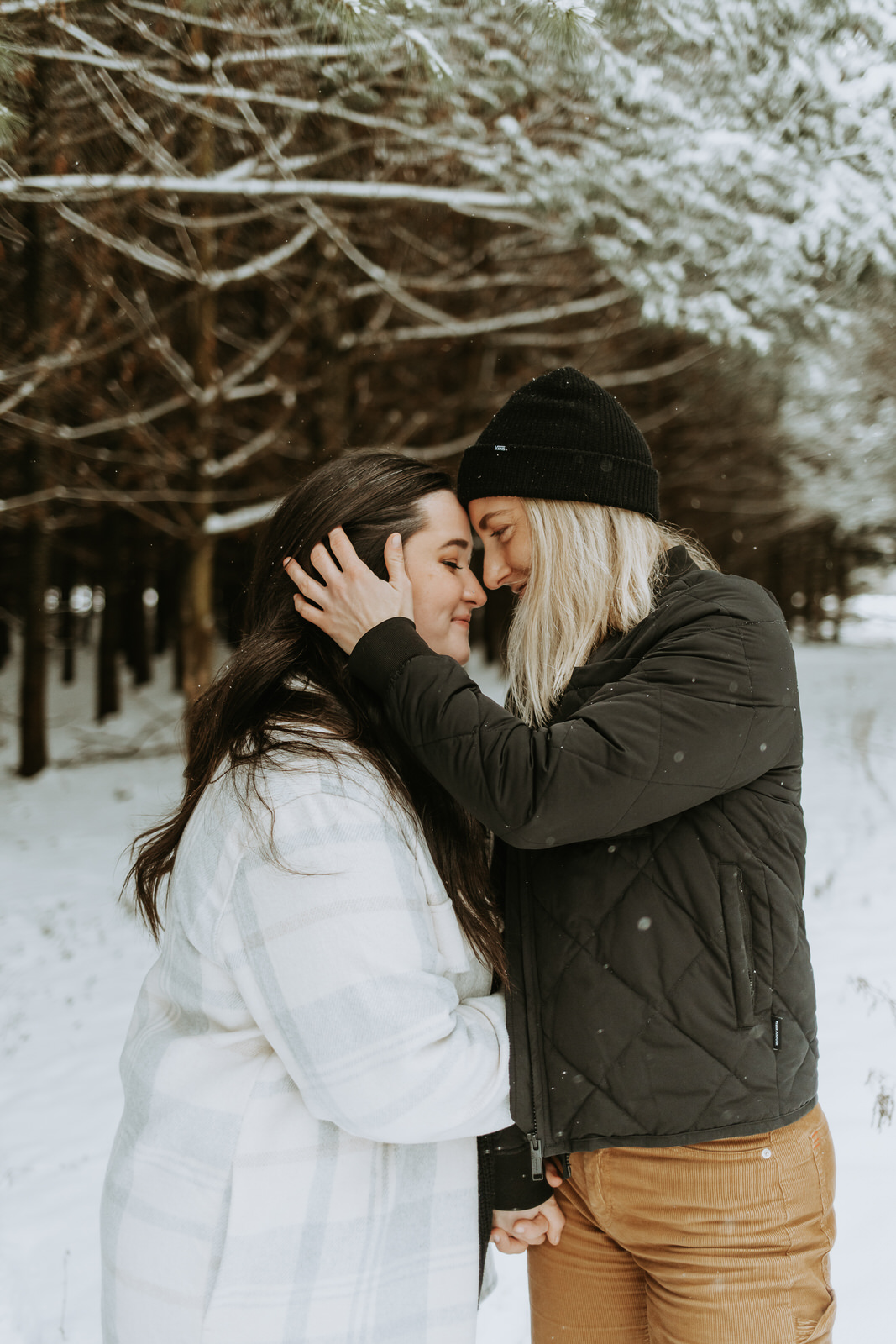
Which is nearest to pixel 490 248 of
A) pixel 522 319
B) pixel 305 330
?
pixel 522 319

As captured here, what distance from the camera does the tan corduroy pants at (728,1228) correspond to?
159 centimetres

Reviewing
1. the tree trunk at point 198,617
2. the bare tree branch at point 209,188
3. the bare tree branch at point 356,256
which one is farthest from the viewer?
the tree trunk at point 198,617

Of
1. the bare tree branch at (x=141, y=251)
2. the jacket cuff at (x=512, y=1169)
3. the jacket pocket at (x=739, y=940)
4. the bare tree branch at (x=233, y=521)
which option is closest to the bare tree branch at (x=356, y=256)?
the bare tree branch at (x=141, y=251)

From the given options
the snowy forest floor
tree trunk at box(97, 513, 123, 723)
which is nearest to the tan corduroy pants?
the snowy forest floor

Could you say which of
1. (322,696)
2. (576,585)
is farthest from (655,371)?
(322,696)

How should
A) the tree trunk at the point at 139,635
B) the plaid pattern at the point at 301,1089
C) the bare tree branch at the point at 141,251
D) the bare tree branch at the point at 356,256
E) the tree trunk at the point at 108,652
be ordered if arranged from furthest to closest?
the tree trunk at the point at 139,635
the tree trunk at the point at 108,652
the bare tree branch at the point at 141,251
the bare tree branch at the point at 356,256
the plaid pattern at the point at 301,1089

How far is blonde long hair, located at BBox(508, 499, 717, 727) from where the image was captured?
1838mm

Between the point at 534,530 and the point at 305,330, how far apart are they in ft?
32.8

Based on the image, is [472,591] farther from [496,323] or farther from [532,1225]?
[496,323]

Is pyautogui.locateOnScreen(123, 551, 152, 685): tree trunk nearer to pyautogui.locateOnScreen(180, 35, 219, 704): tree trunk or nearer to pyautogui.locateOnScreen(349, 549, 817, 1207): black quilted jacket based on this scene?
pyautogui.locateOnScreen(180, 35, 219, 704): tree trunk

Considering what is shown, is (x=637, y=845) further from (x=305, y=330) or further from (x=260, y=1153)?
(x=305, y=330)

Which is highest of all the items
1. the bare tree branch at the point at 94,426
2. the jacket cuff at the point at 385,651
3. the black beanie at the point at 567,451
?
the bare tree branch at the point at 94,426

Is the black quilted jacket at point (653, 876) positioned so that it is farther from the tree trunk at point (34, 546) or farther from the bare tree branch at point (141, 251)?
the tree trunk at point (34, 546)

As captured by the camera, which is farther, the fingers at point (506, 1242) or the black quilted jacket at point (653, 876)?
the fingers at point (506, 1242)
